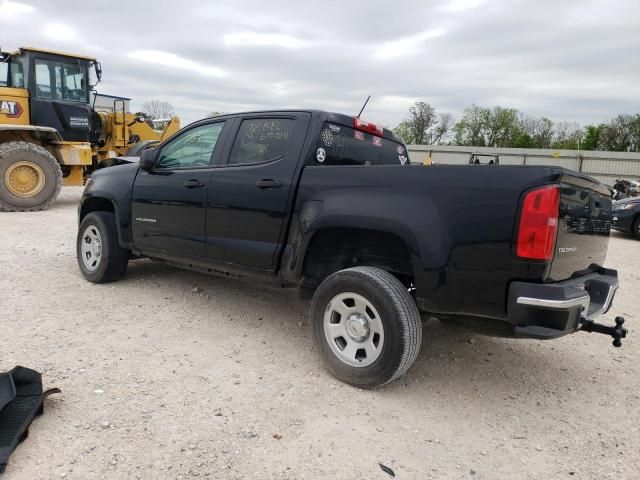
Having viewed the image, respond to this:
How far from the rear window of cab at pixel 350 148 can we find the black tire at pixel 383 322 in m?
1.06

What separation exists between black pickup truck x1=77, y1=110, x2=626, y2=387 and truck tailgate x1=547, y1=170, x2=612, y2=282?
0.05 feet

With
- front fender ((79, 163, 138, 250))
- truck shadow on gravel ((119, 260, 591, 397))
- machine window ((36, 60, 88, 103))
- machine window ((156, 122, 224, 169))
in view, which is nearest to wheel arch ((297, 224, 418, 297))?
truck shadow on gravel ((119, 260, 591, 397))

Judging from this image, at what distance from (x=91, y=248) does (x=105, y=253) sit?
1.14 feet

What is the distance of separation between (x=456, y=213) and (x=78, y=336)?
9.89 feet

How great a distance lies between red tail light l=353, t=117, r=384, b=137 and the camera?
14.0 feet

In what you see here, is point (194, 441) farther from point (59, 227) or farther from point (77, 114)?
point (77, 114)

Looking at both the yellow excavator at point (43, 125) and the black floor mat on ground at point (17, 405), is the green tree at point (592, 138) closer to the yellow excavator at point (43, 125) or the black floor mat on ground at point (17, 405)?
the yellow excavator at point (43, 125)

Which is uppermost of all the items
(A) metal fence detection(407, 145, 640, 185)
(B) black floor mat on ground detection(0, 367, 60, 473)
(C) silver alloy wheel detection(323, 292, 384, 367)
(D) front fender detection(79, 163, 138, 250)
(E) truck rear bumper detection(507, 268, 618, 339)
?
(A) metal fence detection(407, 145, 640, 185)

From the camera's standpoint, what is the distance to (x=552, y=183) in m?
2.67

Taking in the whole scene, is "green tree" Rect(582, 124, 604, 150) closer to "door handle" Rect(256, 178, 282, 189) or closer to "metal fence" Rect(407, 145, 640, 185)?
"metal fence" Rect(407, 145, 640, 185)

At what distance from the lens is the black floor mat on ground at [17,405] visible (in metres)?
2.38

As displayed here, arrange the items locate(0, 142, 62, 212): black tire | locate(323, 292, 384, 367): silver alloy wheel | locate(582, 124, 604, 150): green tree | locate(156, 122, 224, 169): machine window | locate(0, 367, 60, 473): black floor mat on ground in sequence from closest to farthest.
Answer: locate(0, 367, 60, 473): black floor mat on ground
locate(323, 292, 384, 367): silver alloy wheel
locate(156, 122, 224, 169): machine window
locate(0, 142, 62, 212): black tire
locate(582, 124, 604, 150): green tree

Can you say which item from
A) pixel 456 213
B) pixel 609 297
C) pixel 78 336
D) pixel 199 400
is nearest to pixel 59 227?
pixel 78 336

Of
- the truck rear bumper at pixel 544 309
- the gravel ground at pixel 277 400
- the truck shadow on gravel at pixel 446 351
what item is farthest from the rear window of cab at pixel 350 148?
the truck rear bumper at pixel 544 309
